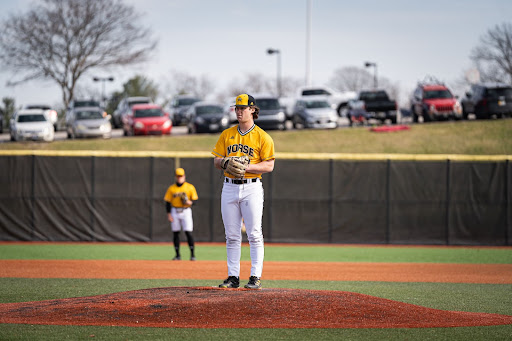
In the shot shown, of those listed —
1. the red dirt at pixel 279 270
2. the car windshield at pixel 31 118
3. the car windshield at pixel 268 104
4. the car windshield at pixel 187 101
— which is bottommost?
the red dirt at pixel 279 270

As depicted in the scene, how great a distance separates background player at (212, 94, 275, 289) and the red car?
85.3 ft

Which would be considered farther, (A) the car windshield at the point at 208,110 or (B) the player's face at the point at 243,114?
(A) the car windshield at the point at 208,110

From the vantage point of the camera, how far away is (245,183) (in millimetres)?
7109

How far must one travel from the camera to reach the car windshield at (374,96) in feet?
118

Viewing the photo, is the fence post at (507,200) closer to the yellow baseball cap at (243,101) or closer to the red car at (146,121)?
the yellow baseball cap at (243,101)

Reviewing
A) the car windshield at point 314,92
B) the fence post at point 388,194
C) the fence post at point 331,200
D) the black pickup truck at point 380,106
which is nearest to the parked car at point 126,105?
the car windshield at point 314,92

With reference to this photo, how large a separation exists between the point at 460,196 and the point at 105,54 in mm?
33109

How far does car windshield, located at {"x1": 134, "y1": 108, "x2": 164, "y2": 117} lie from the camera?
3348 centimetres

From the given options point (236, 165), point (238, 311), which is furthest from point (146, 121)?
point (238, 311)

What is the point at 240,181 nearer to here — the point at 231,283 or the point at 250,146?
the point at 250,146

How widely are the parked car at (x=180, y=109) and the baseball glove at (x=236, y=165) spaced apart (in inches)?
1308

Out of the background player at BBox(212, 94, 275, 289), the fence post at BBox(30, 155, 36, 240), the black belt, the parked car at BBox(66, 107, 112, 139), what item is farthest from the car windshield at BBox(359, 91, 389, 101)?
the black belt

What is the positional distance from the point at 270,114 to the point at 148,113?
616cm

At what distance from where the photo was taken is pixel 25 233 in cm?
1900
